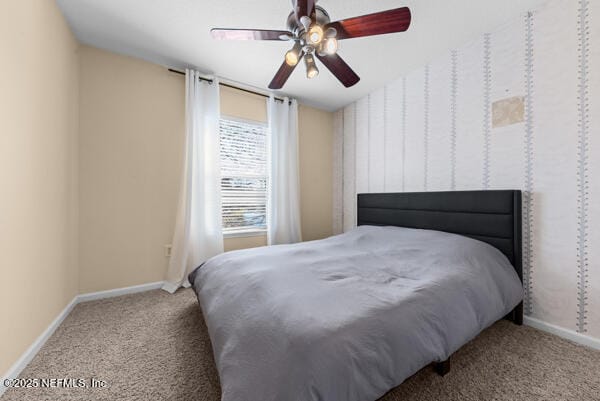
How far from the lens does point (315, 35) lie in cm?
135

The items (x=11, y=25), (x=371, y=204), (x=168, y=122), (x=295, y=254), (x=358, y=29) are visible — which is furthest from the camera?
(x=371, y=204)

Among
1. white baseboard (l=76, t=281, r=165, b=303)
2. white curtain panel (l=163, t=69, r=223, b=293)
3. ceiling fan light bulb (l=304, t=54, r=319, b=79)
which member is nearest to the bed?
white curtain panel (l=163, t=69, r=223, b=293)

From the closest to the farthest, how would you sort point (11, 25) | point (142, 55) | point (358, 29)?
point (11, 25)
point (358, 29)
point (142, 55)

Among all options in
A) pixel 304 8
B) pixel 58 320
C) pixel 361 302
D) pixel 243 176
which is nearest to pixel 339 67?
pixel 304 8

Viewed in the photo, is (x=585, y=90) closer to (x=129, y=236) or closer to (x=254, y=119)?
(x=254, y=119)

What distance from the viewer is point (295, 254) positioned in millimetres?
1872

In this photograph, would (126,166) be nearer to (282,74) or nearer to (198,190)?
(198,190)

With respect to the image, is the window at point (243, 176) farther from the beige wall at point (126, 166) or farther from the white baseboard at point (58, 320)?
the white baseboard at point (58, 320)

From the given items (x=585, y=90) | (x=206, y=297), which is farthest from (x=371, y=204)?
(x=206, y=297)

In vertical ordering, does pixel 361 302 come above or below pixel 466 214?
below

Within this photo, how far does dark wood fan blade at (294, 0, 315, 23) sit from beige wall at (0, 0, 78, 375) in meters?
1.56

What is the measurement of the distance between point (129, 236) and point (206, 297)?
152 centimetres

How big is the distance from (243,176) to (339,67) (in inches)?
73.5

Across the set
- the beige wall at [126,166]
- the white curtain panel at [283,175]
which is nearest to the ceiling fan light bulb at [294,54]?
the white curtain panel at [283,175]
